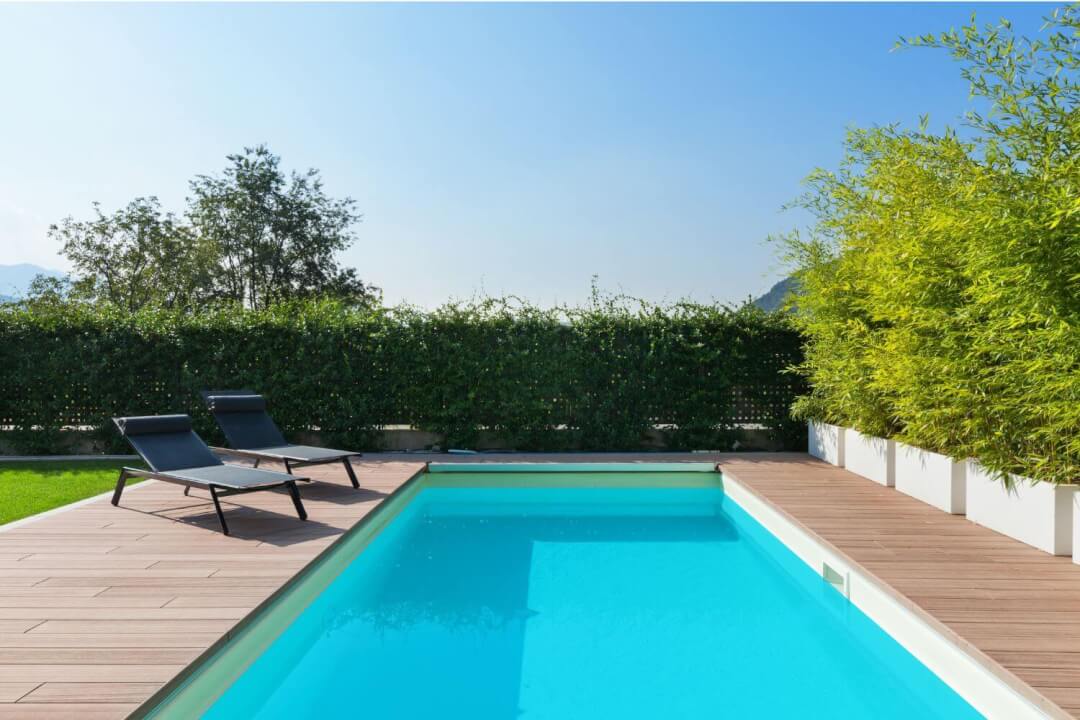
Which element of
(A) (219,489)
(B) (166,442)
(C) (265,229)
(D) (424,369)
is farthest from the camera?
(C) (265,229)

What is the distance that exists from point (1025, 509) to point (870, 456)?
2.70m

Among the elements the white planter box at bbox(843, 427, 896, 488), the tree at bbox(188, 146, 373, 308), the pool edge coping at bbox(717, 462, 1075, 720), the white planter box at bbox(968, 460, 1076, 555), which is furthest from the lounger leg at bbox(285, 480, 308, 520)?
the tree at bbox(188, 146, 373, 308)

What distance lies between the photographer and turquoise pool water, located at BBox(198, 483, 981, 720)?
11.1ft

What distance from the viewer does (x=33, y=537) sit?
512 centimetres

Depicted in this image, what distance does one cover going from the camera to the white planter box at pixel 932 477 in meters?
5.82

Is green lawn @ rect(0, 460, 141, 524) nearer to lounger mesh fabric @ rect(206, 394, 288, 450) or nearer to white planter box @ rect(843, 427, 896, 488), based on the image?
lounger mesh fabric @ rect(206, 394, 288, 450)

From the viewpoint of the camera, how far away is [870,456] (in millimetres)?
7559

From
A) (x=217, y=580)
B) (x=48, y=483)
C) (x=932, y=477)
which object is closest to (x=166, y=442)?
(x=217, y=580)

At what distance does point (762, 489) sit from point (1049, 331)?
329 cm

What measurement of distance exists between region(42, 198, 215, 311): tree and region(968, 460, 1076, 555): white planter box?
27482 millimetres

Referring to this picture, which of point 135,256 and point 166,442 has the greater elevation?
point 135,256

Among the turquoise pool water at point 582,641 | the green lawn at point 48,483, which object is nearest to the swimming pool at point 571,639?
the turquoise pool water at point 582,641

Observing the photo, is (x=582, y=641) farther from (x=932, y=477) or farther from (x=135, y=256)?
(x=135, y=256)

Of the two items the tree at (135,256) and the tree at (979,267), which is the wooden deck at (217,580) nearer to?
the tree at (979,267)
